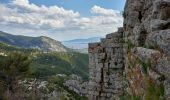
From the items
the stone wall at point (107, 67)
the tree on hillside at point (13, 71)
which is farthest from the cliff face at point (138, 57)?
the tree on hillside at point (13, 71)

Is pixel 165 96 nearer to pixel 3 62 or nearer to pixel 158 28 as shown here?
pixel 158 28

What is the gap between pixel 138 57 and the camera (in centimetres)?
1514

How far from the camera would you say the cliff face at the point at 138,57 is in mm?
11703

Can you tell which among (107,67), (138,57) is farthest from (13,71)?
(138,57)

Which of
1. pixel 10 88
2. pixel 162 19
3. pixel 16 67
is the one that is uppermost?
pixel 162 19

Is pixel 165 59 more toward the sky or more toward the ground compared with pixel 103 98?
more toward the sky

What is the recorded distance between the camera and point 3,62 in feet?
312

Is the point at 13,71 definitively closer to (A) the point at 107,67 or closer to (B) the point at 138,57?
(A) the point at 107,67

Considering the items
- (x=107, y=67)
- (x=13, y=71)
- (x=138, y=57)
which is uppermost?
(x=138, y=57)

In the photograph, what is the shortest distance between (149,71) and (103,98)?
15.7m

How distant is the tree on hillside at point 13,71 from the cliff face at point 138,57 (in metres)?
64.9

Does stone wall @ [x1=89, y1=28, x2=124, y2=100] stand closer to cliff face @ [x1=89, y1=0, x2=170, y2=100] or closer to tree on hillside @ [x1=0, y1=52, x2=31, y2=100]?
cliff face @ [x1=89, y1=0, x2=170, y2=100]

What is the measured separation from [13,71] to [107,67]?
66.9 m

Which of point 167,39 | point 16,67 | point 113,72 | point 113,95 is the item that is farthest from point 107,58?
point 16,67
